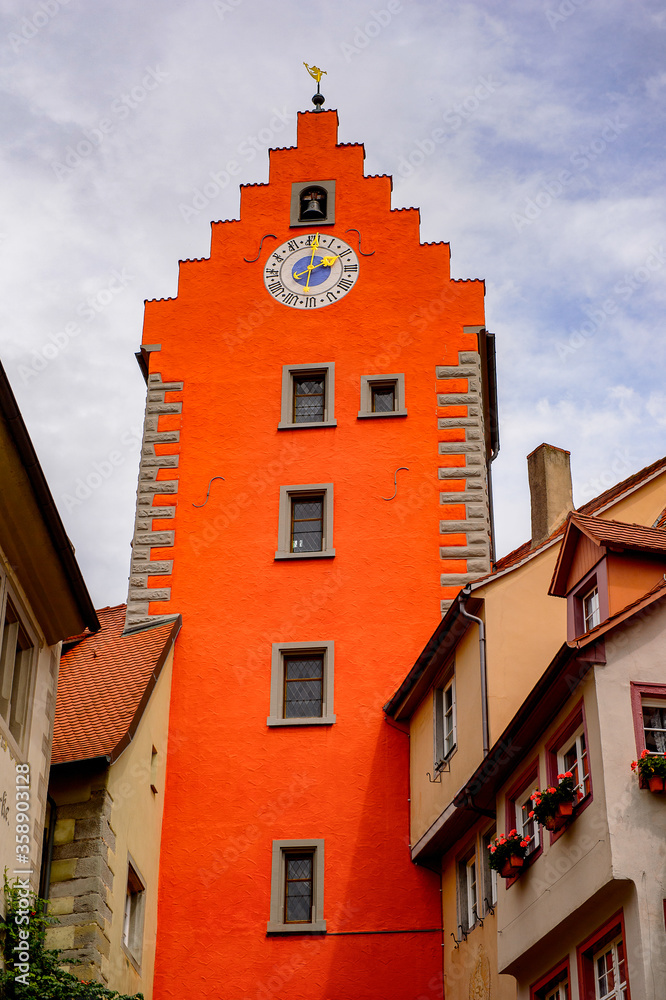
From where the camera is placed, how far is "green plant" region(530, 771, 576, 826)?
15.6 m

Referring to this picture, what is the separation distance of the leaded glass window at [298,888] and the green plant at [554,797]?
768cm

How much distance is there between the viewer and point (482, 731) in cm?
1981

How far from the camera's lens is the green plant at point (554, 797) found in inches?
615

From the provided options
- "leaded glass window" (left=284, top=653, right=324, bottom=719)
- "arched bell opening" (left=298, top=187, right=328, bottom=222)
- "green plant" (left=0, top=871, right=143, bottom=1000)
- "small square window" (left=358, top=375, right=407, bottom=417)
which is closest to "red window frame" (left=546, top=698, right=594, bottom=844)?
"green plant" (left=0, top=871, right=143, bottom=1000)

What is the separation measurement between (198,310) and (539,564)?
10359 millimetres

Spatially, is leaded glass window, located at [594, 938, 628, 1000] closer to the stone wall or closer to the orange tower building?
the stone wall

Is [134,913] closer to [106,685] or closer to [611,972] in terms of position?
[106,685]

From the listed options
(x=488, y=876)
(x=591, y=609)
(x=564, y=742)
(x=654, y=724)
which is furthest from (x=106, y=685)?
(x=654, y=724)

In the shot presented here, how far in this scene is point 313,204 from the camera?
2959 centimetres

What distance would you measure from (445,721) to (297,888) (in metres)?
3.50

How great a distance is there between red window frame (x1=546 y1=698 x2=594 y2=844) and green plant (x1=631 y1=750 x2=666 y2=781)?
71 centimetres

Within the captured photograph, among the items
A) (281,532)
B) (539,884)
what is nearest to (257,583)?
(281,532)

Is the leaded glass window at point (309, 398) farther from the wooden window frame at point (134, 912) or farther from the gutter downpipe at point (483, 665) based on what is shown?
the wooden window frame at point (134, 912)

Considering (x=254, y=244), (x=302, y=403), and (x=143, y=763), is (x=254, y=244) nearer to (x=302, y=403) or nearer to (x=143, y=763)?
(x=302, y=403)
